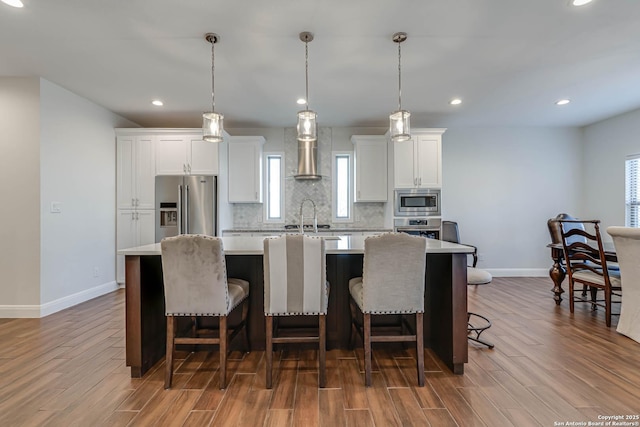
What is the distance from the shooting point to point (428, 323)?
2480 mm

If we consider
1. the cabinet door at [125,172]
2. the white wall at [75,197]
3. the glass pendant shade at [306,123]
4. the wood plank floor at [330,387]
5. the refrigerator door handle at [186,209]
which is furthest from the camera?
the cabinet door at [125,172]

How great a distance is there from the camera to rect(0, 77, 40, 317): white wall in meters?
3.34

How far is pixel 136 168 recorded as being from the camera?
4.57 metres

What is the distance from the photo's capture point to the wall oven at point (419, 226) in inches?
183

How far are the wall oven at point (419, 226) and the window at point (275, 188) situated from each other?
194 cm

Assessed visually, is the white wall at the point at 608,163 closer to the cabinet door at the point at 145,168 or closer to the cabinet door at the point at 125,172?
the cabinet door at the point at 145,168

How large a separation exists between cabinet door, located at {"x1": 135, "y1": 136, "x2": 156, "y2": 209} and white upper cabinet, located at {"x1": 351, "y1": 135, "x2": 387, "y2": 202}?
3072 mm

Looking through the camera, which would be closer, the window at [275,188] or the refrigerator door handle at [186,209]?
the refrigerator door handle at [186,209]

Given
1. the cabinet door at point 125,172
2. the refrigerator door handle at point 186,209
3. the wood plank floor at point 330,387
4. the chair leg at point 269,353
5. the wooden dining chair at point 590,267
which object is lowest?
the wood plank floor at point 330,387

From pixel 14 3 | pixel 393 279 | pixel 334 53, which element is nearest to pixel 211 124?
pixel 334 53

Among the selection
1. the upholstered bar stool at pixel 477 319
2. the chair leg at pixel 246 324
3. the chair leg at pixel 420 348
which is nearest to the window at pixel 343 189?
the upholstered bar stool at pixel 477 319

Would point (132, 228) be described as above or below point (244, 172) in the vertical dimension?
below

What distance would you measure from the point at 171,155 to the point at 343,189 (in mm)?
2733

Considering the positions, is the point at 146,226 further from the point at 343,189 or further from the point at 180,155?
the point at 343,189
